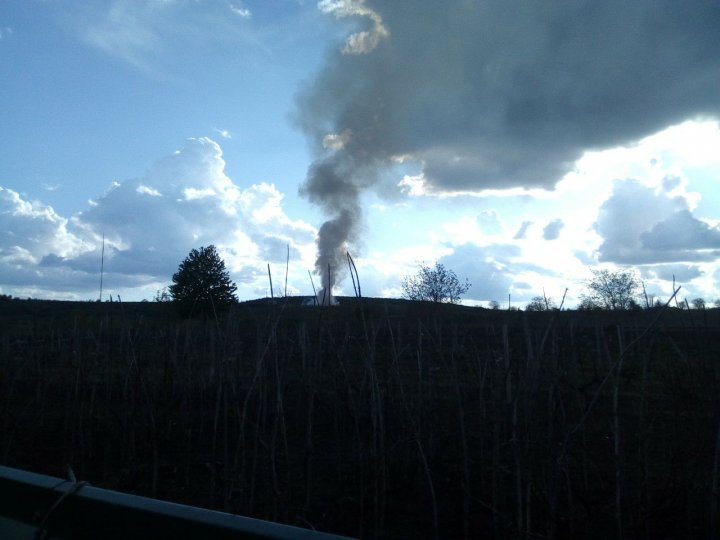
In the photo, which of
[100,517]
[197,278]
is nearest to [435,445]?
[100,517]

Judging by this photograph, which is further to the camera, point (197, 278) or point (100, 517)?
point (197, 278)

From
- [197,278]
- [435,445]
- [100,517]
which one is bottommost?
[435,445]

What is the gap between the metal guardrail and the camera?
1784mm

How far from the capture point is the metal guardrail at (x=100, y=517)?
178 centimetres

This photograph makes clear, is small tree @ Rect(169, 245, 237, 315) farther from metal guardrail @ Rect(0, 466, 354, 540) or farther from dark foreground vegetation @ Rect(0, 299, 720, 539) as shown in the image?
metal guardrail @ Rect(0, 466, 354, 540)

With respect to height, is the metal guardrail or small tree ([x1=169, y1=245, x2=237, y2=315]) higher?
small tree ([x1=169, y1=245, x2=237, y2=315])

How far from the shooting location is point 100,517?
6.92 ft

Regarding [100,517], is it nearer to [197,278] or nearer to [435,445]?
[435,445]

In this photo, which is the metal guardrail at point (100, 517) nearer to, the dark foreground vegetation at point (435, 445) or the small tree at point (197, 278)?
the dark foreground vegetation at point (435, 445)

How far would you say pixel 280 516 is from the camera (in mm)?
4094

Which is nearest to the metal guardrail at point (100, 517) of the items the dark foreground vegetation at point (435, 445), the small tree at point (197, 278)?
the dark foreground vegetation at point (435, 445)

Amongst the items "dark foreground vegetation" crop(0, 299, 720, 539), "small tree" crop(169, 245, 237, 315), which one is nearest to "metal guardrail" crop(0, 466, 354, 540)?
"dark foreground vegetation" crop(0, 299, 720, 539)

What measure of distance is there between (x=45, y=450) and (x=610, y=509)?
5.38 meters

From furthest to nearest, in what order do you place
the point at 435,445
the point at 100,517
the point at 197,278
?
the point at 197,278, the point at 435,445, the point at 100,517
